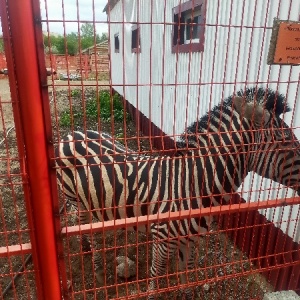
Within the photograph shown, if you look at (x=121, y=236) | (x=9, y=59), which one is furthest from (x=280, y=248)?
(x=9, y=59)

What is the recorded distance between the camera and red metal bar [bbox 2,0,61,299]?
4.59 feet

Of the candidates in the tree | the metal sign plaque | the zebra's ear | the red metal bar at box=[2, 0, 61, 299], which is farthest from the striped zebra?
the tree

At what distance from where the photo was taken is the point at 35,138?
1546 millimetres

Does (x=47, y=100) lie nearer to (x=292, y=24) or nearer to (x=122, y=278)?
(x=292, y=24)

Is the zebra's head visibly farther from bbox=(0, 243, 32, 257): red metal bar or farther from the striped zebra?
bbox=(0, 243, 32, 257): red metal bar

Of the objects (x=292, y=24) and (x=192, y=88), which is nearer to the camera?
(x=292, y=24)

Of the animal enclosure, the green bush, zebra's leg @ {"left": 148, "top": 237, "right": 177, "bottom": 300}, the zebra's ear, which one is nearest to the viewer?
the animal enclosure

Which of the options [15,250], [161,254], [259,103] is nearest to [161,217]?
[15,250]

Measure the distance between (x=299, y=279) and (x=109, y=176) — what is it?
2.07 metres

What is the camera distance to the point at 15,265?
364 cm

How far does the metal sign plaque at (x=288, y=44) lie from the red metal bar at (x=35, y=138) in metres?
1.34

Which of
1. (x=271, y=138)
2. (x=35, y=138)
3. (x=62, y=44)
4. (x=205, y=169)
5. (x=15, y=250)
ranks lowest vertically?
(x=15, y=250)

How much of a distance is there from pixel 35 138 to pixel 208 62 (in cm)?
365

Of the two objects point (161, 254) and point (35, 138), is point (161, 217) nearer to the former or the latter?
point (35, 138)
